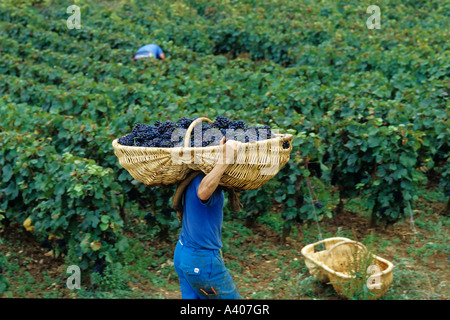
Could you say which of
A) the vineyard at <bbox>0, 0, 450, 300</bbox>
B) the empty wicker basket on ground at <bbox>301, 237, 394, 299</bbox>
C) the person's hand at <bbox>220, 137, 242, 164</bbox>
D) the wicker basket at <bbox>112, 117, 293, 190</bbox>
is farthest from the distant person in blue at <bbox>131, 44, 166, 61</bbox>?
the person's hand at <bbox>220, 137, 242, 164</bbox>

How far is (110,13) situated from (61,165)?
36.8 feet

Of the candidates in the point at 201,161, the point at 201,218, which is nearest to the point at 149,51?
the point at 201,218

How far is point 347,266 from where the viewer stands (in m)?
5.15

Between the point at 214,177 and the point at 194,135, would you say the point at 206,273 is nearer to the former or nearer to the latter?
the point at 214,177

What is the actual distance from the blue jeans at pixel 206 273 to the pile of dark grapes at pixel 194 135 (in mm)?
731

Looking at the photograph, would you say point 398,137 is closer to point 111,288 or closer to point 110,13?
point 111,288

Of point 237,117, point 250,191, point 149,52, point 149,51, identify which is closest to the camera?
point 250,191

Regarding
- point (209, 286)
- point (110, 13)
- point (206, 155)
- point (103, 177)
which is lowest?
point (209, 286)

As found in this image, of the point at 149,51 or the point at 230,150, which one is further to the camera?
the point at 149,51

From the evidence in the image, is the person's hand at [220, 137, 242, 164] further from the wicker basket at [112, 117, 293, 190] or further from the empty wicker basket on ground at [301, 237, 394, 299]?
the empty wicker basket on ground at [301, 237, 394, 299]

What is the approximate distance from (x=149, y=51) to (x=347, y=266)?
736 cm

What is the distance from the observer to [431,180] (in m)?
7.97
